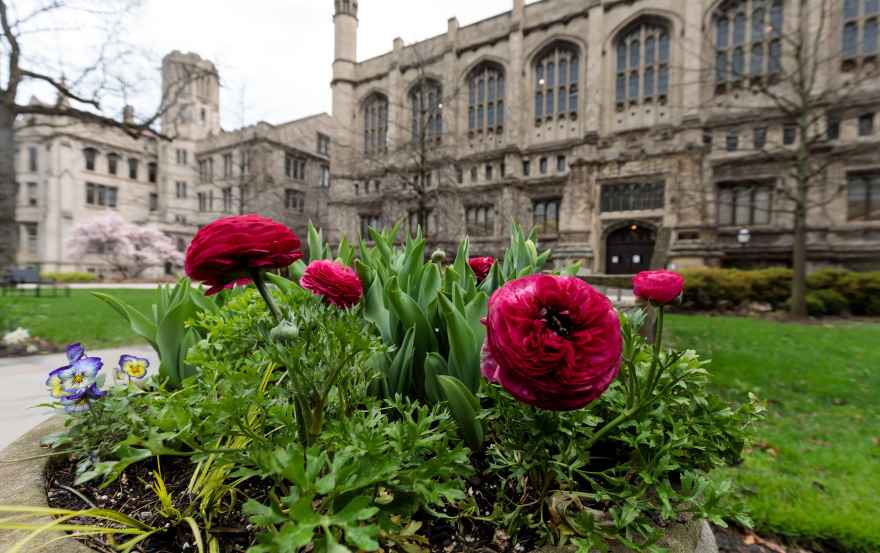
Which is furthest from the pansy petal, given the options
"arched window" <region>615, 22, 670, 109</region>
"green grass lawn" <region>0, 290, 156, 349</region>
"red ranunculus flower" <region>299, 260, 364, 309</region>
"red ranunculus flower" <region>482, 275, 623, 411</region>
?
"arched window" <region>615, 22, 670, 109</region>

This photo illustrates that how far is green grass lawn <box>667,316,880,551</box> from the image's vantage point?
2096mm

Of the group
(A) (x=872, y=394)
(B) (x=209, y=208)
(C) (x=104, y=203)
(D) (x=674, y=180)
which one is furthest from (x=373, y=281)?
(C) (x=104, y=203)

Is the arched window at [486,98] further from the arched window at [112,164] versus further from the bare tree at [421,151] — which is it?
the arched window at [112,164]

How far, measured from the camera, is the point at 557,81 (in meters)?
24.8

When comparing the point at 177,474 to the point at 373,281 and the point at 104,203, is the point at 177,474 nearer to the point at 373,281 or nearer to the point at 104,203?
the point at 373,281

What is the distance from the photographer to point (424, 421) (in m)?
0.87

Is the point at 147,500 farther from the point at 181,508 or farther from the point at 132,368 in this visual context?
the point at 132,368

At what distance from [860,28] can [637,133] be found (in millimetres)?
10172

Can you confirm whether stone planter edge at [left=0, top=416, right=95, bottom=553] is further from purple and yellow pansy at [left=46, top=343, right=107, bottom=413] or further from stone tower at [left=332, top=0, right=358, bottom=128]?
stone tower at [left=332, top=0, right=358, bottom=128]

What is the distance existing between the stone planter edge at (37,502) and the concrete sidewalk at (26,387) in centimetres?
17

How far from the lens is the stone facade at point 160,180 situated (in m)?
32.3

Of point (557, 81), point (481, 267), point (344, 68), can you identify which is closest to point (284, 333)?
point (481, 267)

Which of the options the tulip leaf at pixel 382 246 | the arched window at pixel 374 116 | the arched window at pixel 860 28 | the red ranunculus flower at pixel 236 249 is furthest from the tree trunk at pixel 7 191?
the arched window at pixel 860 28

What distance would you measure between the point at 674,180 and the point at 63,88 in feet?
74.1
